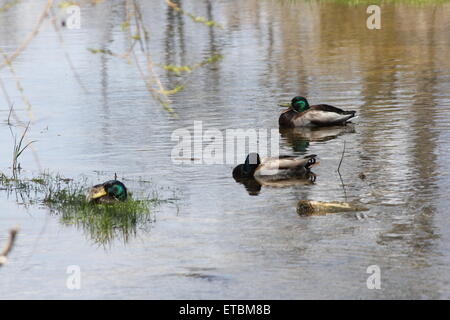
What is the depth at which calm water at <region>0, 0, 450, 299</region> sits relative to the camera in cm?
1015

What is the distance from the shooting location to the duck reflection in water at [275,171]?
47.3 ft

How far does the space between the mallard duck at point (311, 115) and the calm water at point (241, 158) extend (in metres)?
0.20

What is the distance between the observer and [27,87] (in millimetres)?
23453

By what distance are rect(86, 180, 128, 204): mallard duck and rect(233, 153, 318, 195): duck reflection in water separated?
2154 millimetres

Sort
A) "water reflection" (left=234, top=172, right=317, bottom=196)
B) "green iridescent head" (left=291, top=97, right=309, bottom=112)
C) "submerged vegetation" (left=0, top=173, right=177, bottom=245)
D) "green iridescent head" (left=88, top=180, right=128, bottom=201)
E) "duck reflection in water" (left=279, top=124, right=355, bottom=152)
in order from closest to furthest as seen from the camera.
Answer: "submerged vegetation" (left=0, top=173, right=177, bottom=245) → "green iridescent head" (left=88, top=180, right=128, bottom=201) → "water reflection" (left=234, top=172, right=317, bottom=196) → "duck reflection in water" (left=279, top=124, right=355, bottom=152) → "green iridescent head" (left=291, top=97, right=309, bottom=112)

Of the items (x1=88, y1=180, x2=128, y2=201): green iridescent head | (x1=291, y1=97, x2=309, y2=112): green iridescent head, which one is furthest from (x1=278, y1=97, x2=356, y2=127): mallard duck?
(x1=88, y1=180, x2=128, y2=201): green iridescent head

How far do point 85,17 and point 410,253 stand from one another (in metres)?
31.3

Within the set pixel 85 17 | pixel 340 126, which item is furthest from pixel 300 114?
pixel 85 17

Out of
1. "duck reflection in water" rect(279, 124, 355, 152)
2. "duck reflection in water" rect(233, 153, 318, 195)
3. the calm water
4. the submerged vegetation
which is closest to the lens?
the calm water

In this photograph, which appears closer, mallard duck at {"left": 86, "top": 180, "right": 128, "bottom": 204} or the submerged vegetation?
the submerged vegetation

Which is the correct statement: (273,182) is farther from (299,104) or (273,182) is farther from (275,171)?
(299,104)

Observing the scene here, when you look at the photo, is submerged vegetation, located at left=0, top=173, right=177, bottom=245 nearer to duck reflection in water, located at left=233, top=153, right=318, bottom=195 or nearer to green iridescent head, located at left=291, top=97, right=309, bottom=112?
duck reflection in water, located at left=233, top=153, right=318, bottom=195

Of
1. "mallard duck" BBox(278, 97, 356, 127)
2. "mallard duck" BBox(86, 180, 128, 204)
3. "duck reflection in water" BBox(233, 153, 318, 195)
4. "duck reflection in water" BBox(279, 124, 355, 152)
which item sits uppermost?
"mallard duck" BBox(86, 180, 128, 204)
